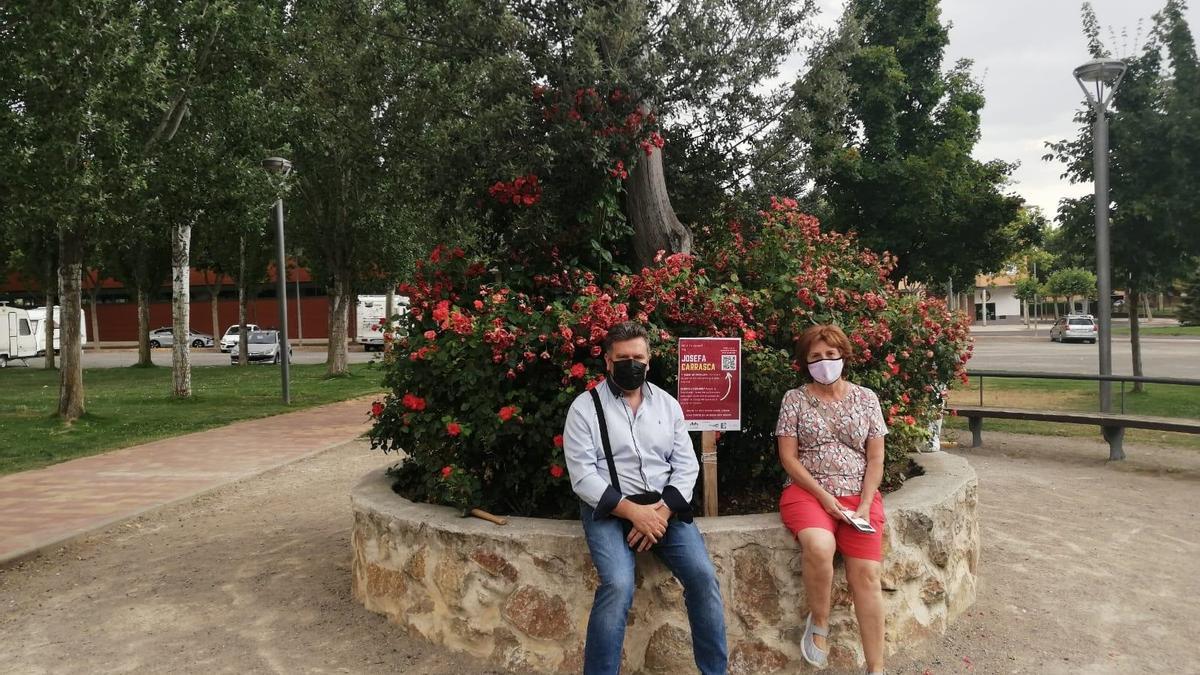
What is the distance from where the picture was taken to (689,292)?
439 cm

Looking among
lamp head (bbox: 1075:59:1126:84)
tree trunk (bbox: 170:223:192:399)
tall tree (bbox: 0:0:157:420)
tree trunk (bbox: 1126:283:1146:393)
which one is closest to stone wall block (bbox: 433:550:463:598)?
tall tree (bbox: 0:0:157:420)

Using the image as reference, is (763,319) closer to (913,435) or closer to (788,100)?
(913,435)

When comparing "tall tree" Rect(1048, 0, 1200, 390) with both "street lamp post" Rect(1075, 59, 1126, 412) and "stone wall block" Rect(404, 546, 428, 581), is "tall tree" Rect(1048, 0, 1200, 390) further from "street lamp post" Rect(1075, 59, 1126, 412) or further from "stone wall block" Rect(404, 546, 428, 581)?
"stone wall block" Rect(404, 546, 428, 581)

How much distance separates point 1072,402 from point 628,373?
1235cm

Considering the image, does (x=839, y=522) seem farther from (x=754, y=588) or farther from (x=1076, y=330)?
(x=1076, y=330)

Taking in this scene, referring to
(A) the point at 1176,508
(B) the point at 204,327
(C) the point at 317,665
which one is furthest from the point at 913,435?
(B) the point at 204,327

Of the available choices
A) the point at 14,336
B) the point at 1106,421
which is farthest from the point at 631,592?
the point at 14,336

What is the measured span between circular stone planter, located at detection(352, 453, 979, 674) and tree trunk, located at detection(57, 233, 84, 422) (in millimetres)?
10814

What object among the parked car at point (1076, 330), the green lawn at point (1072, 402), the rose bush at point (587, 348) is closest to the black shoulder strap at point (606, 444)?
the rose bush at point (587, 348)

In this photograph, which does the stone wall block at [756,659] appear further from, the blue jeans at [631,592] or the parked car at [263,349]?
the parked car at [263,349]

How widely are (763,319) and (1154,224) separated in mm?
11077

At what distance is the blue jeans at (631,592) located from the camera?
3135mm

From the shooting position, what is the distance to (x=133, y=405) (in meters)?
14.9

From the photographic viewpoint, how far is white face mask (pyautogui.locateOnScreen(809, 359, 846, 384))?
12.1 feet
